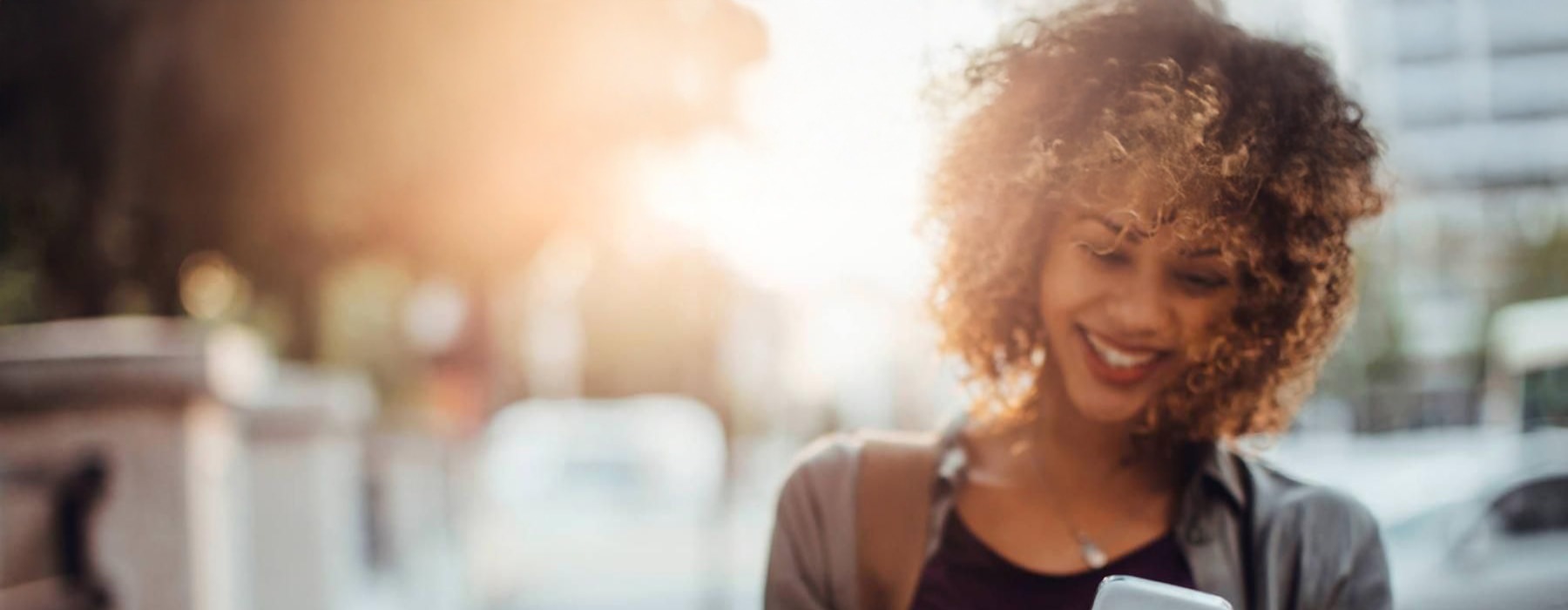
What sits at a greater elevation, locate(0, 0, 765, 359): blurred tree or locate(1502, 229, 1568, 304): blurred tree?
locate(0, 0, 765, 359): blurred tree

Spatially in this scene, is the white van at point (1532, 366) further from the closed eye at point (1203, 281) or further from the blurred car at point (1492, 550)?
the closed eye at point (1203, 281)

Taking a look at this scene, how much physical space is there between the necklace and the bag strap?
0.42 ft

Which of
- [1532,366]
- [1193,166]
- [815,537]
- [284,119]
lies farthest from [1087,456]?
[284,119]

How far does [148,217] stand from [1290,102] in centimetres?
611

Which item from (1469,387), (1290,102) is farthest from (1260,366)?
(1469,387)

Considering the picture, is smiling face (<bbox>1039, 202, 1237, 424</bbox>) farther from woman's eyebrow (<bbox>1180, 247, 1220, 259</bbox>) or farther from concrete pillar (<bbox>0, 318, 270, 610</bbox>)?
concrete pillar (<bbox>0, 318, 270, 610</bbox>)

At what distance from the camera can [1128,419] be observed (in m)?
1.58

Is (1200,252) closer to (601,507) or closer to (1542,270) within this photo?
(1542,270)

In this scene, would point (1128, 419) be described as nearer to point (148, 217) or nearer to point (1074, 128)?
point (1074, 128)

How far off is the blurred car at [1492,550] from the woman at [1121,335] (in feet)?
0.72

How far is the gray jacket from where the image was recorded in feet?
4.82

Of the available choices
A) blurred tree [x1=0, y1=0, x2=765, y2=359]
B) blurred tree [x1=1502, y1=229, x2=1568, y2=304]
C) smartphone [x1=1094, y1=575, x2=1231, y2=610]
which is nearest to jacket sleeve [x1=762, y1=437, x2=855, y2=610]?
smartphone [x1=1094, y1=575, x2=1231, y2=610]

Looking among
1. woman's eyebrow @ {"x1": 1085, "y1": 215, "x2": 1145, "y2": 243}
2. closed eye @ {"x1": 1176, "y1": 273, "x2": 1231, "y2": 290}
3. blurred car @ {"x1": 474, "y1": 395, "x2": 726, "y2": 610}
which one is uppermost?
woman's eyebrow @ {"x1": 1085, "y1": 215, "x2": 1145, "y2": 243}

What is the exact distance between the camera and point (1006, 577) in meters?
1.58
